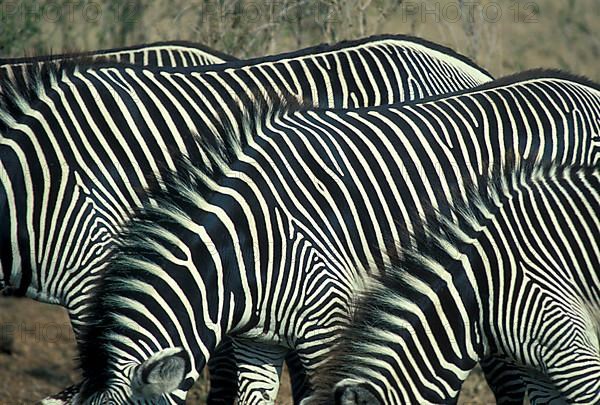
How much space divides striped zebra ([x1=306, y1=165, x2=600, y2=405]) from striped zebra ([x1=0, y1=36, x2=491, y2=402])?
1244mm

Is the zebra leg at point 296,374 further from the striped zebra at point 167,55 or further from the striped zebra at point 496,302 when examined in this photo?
the striped zebra at point 167,55

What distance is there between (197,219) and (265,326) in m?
0.65

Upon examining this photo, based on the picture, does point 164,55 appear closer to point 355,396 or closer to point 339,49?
point 339,49

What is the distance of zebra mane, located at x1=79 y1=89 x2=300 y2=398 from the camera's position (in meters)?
4.08

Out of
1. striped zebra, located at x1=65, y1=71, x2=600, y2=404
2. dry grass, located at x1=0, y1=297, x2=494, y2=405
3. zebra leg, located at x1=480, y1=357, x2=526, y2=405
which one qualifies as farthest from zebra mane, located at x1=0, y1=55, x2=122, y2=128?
zebra leg, located at x1=480, y1=357, x2=526, y2=405

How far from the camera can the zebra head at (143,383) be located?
3.74 metres

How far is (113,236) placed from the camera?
5.11 meters

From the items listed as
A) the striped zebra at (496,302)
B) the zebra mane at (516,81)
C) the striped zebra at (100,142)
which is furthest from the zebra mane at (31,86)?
the striped zebra at (496,302)

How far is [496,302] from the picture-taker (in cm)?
423

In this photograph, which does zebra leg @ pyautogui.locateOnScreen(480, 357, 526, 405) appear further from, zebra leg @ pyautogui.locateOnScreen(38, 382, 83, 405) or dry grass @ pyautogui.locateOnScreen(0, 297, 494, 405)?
zebra leg @ pyautogui.locateOnScreen(38, 382, 83, 405)

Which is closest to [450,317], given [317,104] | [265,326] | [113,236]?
[265,326]

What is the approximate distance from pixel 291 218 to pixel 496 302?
1139 millimetres

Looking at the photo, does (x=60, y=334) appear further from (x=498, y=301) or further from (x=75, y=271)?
(x=498, y=301)

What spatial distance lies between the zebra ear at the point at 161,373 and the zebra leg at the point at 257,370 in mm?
1290
